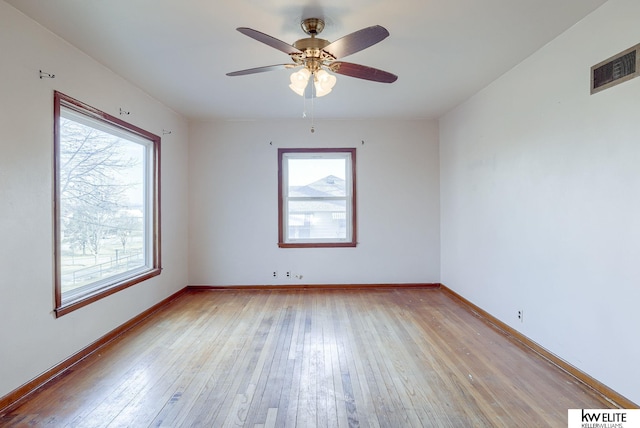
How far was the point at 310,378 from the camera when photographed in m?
2.47

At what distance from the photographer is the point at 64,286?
9.11ft

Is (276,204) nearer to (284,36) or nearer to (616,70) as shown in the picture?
(284,36)

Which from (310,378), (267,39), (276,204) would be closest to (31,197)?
(267,39)

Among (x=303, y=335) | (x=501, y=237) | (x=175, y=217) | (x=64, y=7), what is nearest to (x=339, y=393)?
(x=303, y=335)

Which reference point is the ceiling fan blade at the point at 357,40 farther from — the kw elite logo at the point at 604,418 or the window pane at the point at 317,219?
the window pane at the point at 317,219

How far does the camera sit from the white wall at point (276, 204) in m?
5.08

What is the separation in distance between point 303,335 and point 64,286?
7.08 ft

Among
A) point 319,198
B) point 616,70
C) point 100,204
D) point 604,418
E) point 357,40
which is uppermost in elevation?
point 357,40

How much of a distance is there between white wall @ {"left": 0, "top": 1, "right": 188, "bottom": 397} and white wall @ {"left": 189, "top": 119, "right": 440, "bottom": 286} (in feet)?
6.67

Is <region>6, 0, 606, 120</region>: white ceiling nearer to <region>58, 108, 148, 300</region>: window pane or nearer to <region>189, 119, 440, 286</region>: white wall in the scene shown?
<region>58, 108, 148, 300</region>: window pane

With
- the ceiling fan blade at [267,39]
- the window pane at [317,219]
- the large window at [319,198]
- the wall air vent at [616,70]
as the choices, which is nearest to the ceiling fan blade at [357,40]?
the ceiling fan blade at [267,39]

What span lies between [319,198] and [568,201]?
325 cm

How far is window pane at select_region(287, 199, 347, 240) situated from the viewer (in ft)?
16.9

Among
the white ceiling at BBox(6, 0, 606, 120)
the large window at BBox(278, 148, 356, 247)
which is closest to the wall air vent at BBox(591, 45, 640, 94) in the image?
the white ceiling at BBox(6, 0, 606, 120)
